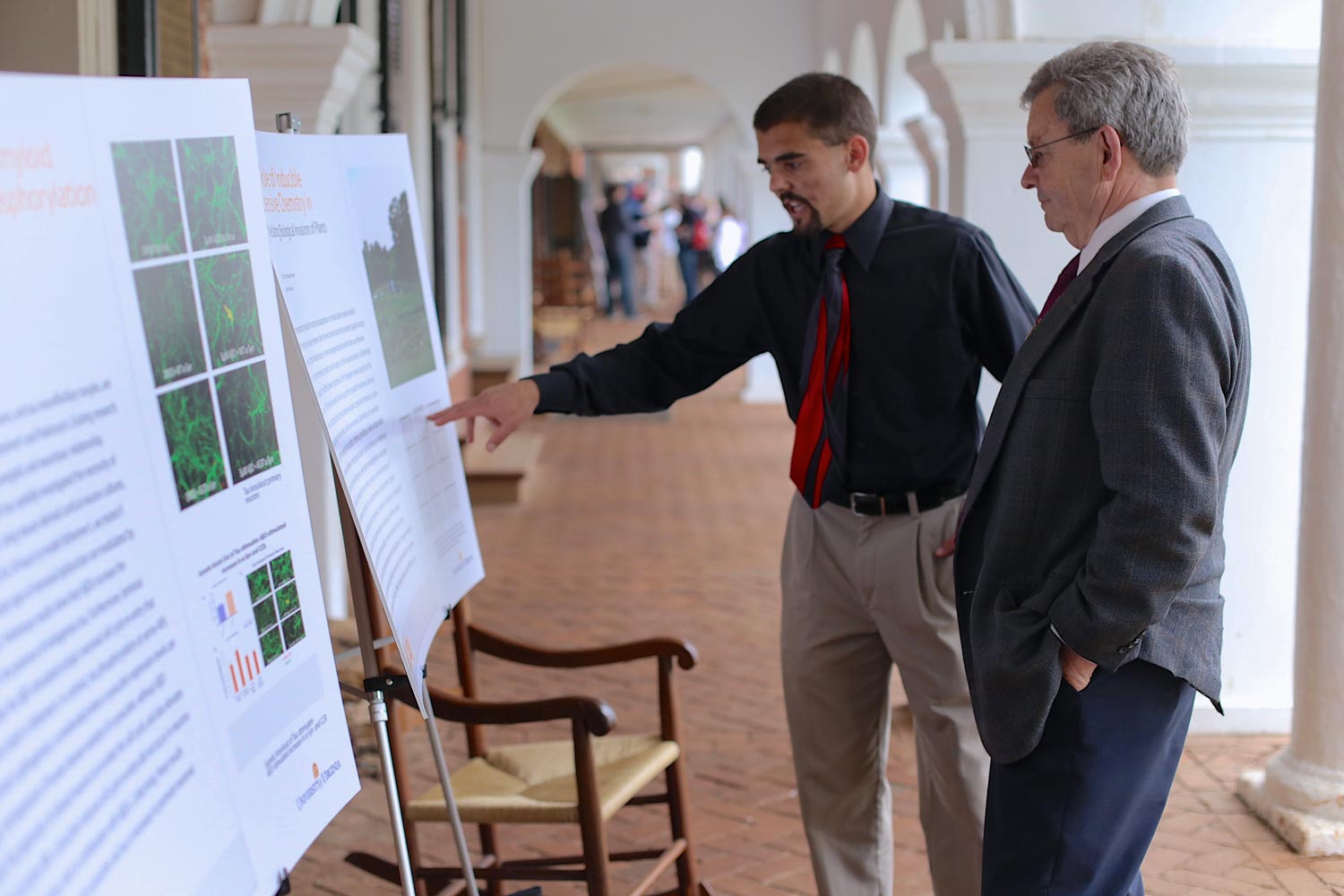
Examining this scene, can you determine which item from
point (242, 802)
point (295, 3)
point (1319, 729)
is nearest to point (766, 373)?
point (295, 3)

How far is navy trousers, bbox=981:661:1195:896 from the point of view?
1922 mm

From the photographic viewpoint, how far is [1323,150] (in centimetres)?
347

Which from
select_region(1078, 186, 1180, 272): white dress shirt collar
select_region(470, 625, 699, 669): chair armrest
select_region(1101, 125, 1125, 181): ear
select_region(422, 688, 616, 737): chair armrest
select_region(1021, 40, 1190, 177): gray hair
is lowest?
select_region(470, 625, 699, 669): chair armrest

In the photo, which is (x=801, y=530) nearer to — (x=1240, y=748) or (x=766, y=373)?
(x=1240, y=748)

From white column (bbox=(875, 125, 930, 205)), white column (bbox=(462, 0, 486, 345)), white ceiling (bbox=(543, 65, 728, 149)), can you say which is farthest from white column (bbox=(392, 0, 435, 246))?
white ceiling (bbox=(543, 65, 728, 149))

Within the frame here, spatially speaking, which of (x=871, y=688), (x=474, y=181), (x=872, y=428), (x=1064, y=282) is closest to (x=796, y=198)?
(x=872, y=428)

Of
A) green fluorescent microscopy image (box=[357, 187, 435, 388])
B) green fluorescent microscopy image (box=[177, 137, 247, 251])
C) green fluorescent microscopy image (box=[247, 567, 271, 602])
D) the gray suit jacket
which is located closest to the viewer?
green fluorescent microscopy image (box=[177, 137, 247, 251])

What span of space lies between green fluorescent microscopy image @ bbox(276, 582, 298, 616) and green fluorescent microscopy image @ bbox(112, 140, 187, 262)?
1.45 ft

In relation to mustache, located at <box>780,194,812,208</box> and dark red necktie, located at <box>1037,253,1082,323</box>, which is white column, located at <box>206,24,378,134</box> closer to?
mustache, located at <box>780,194,812,208</box>

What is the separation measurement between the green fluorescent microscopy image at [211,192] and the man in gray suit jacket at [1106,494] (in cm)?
110

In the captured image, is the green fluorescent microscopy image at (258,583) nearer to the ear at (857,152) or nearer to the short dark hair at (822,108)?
the short dark hair at (822,108)

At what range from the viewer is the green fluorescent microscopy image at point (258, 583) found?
1.55 metres

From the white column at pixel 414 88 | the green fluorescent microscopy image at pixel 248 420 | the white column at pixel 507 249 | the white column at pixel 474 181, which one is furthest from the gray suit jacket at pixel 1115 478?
the white column at pixel 507 249

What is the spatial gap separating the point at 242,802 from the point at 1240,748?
12.0ft
